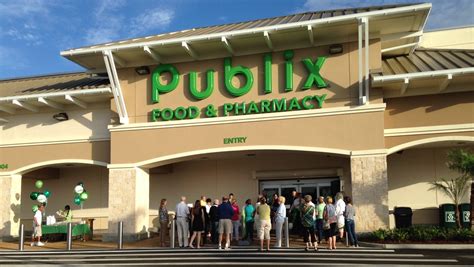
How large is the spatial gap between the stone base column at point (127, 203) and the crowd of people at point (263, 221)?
8.35 ft

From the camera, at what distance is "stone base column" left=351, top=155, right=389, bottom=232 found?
16.6 m

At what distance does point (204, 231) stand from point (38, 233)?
6.67 meters

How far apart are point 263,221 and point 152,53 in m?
8.34

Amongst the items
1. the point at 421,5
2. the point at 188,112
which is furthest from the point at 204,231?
the point at 421,5

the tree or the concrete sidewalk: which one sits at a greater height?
the tree

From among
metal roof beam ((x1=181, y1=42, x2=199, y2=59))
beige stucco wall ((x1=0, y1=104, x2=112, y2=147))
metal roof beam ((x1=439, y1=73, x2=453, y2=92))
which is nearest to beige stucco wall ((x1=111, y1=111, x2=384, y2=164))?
beige stucco wall ((x1=0, y1=104, x2=112, y2=147))

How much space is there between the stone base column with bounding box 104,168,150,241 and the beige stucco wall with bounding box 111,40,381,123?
2.20 metres

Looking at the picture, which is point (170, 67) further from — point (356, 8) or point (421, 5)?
point (421, 5)

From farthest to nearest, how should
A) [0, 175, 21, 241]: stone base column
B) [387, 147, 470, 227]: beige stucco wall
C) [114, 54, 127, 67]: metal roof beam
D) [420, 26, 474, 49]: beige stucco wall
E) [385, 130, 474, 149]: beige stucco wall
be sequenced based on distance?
[420, 26, 474, 49]: beige stucco wall
[0, 175, 21, 241]: stone base column
[114, 54, 127, 67]: metal roof beam
[387, 147, 470, 227]: beige stucco wall
[385, 130, 474, 149]: beige stucco wall

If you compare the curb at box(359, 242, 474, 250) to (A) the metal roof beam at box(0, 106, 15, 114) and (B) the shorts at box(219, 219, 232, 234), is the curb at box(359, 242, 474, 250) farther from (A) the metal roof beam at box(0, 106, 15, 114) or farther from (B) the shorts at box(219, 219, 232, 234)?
(A) the metal roof beam at box(0, 106, 15, 114)

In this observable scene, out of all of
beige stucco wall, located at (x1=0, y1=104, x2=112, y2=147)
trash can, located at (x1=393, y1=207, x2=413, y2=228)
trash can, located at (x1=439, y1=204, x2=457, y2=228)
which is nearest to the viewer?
trash can, located at (x1=393, y1=207, x2=413, y2=228)

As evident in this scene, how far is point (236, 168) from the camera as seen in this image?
21.5m

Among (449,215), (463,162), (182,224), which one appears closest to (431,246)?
(463,162)

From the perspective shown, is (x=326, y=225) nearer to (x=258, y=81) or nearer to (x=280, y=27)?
(x=258, y=81)
